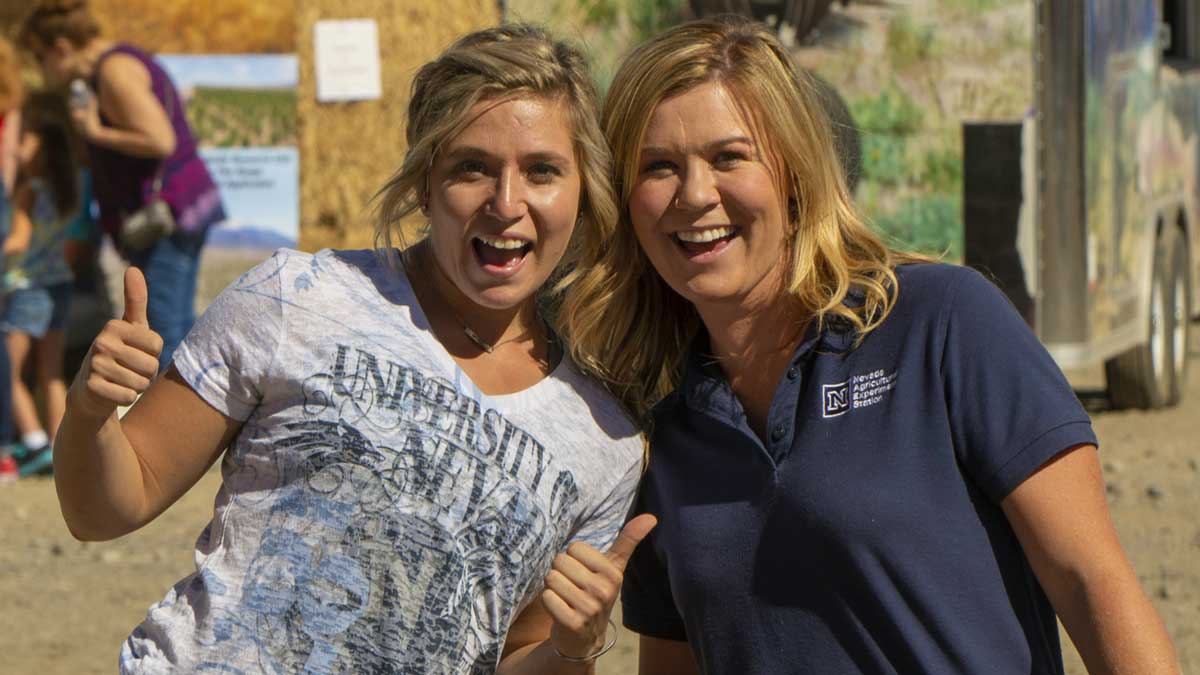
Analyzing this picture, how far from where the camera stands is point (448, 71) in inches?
95.0

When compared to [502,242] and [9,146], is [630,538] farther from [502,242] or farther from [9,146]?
[9,146]

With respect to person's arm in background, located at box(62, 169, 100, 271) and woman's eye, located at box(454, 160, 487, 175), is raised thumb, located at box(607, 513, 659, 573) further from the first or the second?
person's arm in background, located at box(62, 169, 100, 271)

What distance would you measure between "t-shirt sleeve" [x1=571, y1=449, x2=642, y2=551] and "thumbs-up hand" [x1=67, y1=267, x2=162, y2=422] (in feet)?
2.26

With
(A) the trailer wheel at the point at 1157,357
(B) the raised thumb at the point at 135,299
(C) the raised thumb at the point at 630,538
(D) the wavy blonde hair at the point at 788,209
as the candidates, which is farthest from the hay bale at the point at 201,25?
(C) the raised thumb at the point at 630,538

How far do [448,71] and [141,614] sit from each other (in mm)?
3543

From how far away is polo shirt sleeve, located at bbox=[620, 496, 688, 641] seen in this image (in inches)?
102

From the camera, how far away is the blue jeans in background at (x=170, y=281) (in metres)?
7.06

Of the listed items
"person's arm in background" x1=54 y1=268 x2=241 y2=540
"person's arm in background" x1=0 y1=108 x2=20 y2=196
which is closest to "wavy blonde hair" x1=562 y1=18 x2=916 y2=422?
"person's arm in background" x1=54 y1=268 x2=241 y2=540

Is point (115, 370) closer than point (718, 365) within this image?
Yes

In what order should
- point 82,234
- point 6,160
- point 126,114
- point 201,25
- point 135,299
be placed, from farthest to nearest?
point 82,234 → point 201,25 → point 6,160 → point 126,114 → point 135,299

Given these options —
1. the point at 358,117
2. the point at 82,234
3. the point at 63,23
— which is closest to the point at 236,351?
the point at 63,23

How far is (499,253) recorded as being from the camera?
7.89 ft

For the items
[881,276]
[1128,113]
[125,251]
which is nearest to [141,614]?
[125,251]

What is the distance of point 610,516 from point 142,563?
410cm
